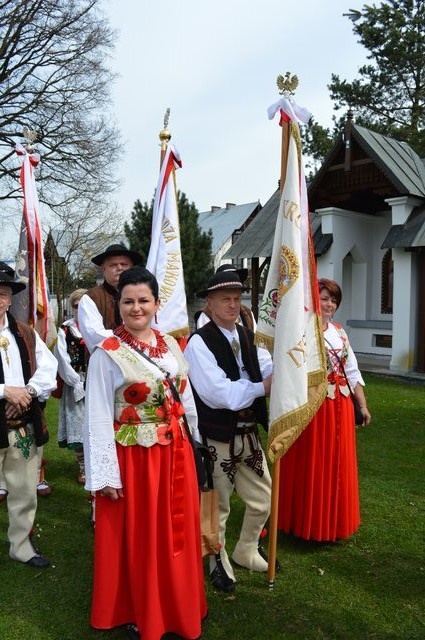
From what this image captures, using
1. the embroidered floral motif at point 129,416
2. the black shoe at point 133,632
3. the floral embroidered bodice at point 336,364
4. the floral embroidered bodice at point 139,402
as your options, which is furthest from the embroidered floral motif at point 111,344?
the floral embroidered bodice at point 336,364

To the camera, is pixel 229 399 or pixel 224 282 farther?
pixel 224 282

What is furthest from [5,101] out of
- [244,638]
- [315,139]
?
[244,638]

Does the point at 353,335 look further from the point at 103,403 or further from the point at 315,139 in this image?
the point at 103,403

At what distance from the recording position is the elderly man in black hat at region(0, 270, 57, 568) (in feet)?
11.4

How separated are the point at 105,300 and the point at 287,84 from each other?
1.96 m

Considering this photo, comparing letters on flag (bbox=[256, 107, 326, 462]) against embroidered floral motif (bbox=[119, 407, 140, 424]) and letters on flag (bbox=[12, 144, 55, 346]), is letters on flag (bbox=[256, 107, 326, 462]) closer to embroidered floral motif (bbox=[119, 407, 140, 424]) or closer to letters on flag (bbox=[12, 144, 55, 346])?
embroidered floral motif (bbox=[119, 407, 140, 424])

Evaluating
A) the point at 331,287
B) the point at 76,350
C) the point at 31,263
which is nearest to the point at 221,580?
the point at 331,287

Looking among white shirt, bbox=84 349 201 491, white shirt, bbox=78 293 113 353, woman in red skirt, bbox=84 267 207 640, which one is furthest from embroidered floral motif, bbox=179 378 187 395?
white shirt, bbox=78 293 113 353

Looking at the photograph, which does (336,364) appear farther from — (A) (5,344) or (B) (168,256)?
(A) (5,344)

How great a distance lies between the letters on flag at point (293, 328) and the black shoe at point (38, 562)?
1.82 meters

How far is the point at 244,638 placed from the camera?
294 centimetres

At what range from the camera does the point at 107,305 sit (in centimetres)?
403

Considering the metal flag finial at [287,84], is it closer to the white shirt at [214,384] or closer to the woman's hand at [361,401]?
the white shirt at [214,384]

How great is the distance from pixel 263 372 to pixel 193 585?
1.32 meters
